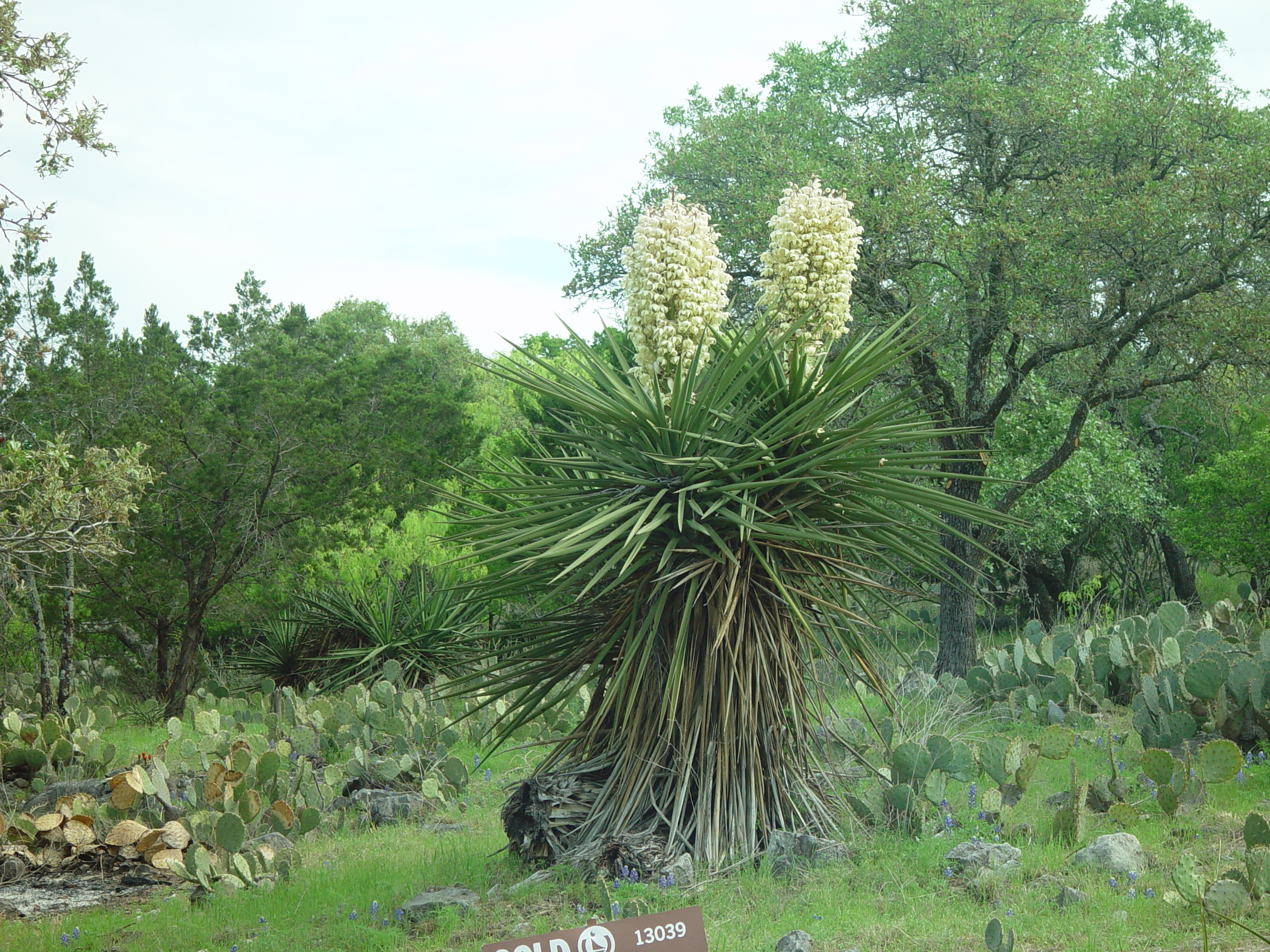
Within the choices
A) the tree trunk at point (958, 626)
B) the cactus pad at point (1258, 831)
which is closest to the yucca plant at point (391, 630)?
the tree trunk at point (958, 626)

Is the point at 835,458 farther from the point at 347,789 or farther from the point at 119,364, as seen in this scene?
the point at 119,364

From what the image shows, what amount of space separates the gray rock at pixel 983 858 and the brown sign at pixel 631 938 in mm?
2324

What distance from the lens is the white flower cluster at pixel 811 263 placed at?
507 cm

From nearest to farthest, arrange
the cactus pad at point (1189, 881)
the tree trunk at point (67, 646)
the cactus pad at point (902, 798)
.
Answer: the cactus pad at point (1189, 881) → the cactus pad at point (902, 798) → the tree trunk at point (67, 646)

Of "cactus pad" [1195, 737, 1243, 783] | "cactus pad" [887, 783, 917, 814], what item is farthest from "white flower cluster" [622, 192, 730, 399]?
"cactus pad" [1195, 737, 1243, 783]

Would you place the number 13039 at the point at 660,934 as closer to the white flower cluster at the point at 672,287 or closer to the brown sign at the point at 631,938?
the brown sign at the point at 631,938

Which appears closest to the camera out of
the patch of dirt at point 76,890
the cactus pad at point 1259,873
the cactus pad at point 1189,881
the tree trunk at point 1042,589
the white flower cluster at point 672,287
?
the cactus pad at point 1189,881

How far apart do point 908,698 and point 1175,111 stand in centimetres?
731

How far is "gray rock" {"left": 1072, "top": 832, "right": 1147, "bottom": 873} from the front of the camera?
4836 mm

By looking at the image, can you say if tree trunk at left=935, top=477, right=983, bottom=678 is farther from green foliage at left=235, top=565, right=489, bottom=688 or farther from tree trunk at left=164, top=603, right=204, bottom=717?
tree trunk at left=164, top=603, right=204, bottom=717

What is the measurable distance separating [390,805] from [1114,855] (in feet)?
15.0

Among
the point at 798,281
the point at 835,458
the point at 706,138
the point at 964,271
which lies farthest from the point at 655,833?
the point at 706,138

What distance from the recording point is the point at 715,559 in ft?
16.0

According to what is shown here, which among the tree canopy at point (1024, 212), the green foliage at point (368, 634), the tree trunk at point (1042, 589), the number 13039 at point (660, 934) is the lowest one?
the tree trunk at point (1042, 589)
